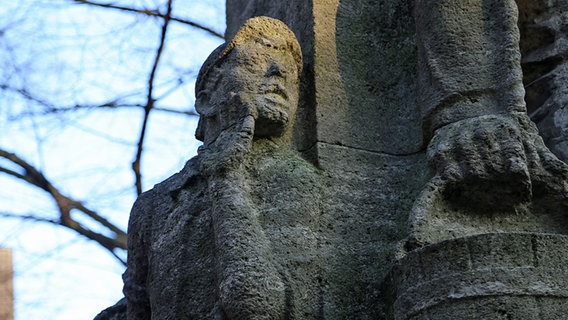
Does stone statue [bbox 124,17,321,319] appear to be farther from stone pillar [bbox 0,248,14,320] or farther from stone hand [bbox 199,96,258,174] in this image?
stone pillar [bbox 0,248,14,320]

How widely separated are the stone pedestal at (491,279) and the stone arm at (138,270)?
989mm

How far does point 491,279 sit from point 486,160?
0.48m

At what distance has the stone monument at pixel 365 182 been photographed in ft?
10.4

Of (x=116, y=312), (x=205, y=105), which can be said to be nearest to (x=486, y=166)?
(x=205, y=105)

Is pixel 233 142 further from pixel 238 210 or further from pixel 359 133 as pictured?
pixel 359 133

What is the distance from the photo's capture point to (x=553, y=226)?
3.52 metres

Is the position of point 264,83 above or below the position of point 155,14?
below

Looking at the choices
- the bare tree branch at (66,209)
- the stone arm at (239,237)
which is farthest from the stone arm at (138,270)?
the bare tree branch at (66,209)

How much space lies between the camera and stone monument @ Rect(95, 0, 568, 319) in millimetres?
3172

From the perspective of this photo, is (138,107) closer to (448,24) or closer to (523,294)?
(448,24)

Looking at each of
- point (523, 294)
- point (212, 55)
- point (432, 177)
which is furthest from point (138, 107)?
point (523, 294)

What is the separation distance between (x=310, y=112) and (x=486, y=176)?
68 cm

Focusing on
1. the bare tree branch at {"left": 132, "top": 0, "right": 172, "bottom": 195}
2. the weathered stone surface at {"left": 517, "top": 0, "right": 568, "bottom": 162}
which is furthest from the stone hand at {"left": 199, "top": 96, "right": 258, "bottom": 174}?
the bare tree branch at {"left": 132, "top": 0, "right": 172, "bottom": 195}

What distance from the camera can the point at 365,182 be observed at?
12.6 feet
